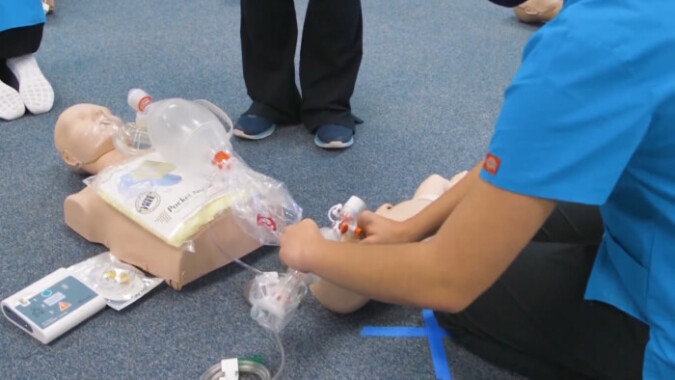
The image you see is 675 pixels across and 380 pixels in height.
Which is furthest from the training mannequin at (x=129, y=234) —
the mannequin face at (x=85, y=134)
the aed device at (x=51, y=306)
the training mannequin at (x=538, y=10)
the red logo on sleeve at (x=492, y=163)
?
the training mannequin at (x=538, y=10)

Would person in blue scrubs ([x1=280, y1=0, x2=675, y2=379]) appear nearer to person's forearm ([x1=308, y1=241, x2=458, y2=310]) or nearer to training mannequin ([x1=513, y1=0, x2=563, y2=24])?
person's forearm ([x1=308, y1=241, x2=458, y2=310])

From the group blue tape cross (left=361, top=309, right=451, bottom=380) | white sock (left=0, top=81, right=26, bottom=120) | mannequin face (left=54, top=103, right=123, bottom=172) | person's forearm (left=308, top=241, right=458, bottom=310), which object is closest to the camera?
person's forearm (left=308, top=241, right=458, bottom=310)

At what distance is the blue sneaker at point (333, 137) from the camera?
158 cm

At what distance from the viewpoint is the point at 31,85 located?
175 centimetres

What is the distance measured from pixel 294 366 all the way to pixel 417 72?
1226 millimetres

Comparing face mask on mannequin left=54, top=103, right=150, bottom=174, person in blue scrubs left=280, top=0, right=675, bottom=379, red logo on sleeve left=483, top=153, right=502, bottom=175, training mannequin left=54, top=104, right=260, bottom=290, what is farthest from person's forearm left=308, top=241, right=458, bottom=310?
face mask on mannequin left=54, top=103, right=150, bottom=174

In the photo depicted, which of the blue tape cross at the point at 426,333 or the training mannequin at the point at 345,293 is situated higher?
the training mannequin at the point at 345,293

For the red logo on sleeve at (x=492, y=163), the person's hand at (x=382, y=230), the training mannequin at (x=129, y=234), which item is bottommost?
the training mannequin at (x=129, y=234)

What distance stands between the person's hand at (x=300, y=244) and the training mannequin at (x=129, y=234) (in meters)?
0.33

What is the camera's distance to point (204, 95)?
1851 millimetres

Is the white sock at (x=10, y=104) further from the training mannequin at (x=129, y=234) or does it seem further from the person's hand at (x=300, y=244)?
the person's hand at (x=300, y=244)

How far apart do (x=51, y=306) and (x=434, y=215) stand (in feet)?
2.13

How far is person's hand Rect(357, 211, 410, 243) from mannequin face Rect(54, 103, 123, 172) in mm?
675

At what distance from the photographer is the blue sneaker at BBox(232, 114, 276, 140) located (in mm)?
1612
